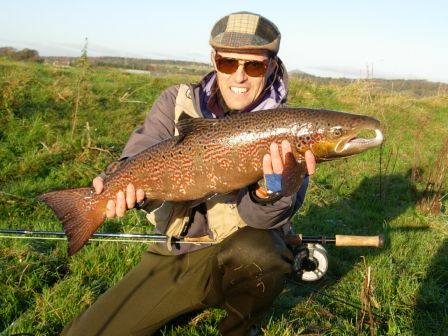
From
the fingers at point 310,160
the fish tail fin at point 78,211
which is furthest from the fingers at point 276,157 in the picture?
the fish tail fin at point 78,211

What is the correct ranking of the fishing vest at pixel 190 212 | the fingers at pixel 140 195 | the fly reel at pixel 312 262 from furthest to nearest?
the fly reel at pixel 312 262
the fishing vest at pixel 190 212
the fingers at pixel 140 195

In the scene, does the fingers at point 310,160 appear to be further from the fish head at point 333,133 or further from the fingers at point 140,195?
the fingers at point 140,195

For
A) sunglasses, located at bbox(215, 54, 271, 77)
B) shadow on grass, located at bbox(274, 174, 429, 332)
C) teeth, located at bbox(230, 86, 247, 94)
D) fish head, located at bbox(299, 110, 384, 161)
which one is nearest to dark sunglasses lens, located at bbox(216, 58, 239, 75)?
sunglasses, located at bbox(215, 54, 271, 77)

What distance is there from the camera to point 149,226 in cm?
535

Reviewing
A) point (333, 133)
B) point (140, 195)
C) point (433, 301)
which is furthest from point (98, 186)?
point (433, 301)

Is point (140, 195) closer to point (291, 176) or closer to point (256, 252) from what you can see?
point (256, 252)

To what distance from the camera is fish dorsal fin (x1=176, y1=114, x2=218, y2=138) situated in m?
3.17

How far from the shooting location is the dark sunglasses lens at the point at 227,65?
3.52 meters

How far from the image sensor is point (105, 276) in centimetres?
419

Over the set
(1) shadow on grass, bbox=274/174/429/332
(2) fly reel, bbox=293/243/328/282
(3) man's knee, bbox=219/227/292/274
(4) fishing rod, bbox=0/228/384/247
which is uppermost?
(3) man's knee, bbox=219/227/292/274

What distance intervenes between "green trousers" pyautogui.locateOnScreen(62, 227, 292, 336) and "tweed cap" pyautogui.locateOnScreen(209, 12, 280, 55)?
4.38 ft

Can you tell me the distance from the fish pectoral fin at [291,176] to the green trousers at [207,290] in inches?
19.9

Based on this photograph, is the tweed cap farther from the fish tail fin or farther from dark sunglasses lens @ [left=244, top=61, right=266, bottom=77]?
the fish tail fin

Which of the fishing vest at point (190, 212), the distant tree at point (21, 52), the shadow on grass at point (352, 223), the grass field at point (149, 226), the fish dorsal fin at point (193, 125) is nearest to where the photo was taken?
the fish dorsal fin at point (193, 125)
